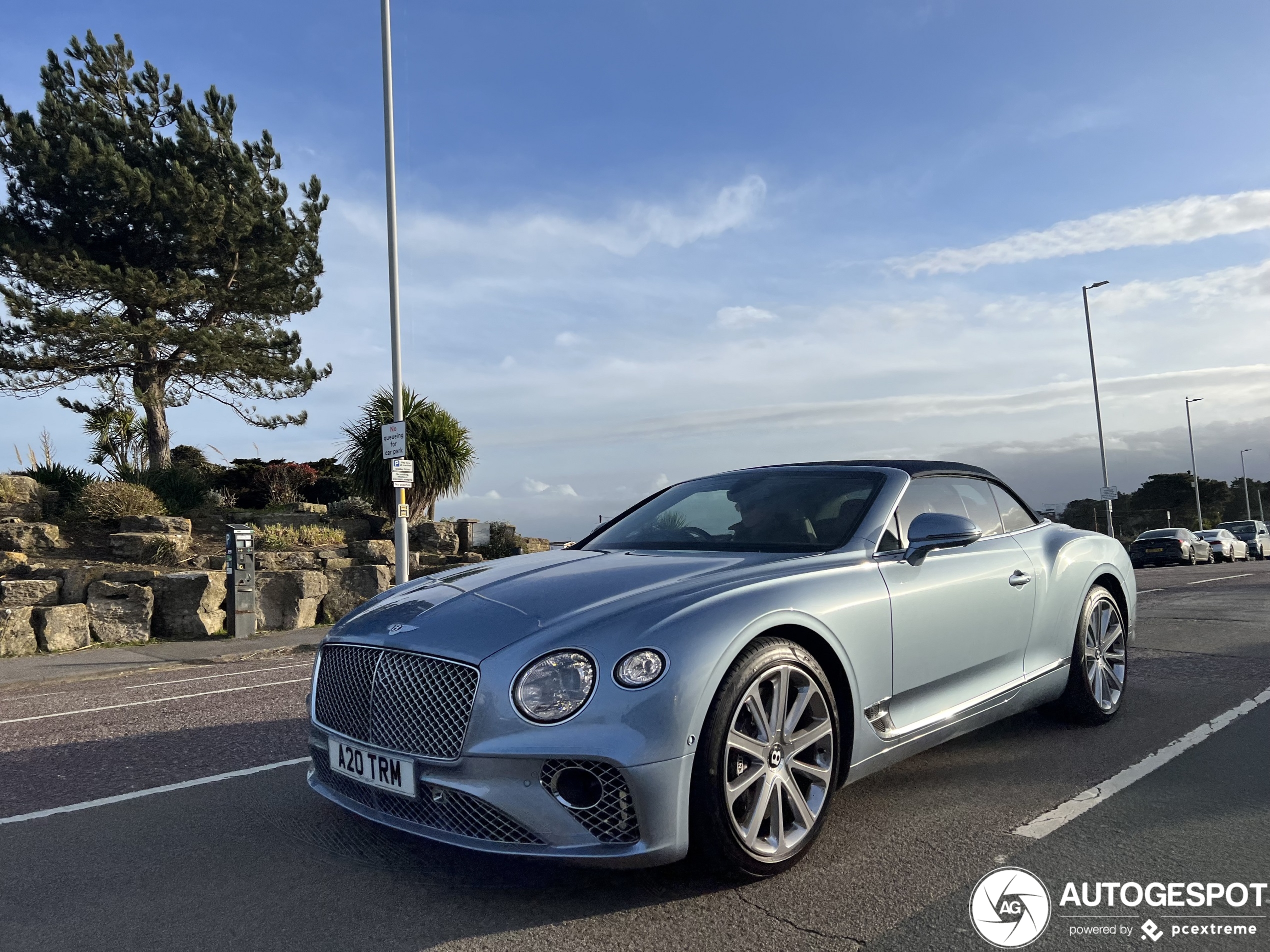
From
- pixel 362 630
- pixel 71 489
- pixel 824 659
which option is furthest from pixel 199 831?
pixel 71 489

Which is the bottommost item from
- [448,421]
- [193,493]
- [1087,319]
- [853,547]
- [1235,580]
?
[1235,580]

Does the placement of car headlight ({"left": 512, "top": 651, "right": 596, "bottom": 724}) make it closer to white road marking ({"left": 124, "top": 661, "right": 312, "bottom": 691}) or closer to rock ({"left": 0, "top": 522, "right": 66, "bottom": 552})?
white road marking ({"left": 124, "top": 661, "right": 312, "bottom": 691})

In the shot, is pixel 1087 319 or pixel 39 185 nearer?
pixel 39 185

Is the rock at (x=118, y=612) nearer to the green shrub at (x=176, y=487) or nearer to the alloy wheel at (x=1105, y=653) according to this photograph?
the green shrub at (x=176, y=487)

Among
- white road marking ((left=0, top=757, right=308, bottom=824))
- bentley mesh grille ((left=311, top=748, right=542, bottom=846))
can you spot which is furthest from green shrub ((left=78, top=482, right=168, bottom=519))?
bentley mesh grille ((left=311, top=748, right=542, bottom=846))

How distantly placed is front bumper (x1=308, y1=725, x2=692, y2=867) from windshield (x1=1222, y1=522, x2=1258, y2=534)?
44885mm

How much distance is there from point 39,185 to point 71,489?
7.38 metres

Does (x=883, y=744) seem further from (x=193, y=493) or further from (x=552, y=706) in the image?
(x=193, y=493)

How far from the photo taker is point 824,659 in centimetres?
345

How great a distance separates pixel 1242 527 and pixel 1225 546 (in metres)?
9.95

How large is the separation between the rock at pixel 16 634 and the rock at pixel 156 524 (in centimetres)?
367

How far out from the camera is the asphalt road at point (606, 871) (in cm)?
283

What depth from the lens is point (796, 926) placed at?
2.82 meters

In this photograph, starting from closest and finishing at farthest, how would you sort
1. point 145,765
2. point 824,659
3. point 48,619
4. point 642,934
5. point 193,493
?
1. point 642,934
2. point 824,659
3. point 145,765
4. point 48,619
5. point 193,493
